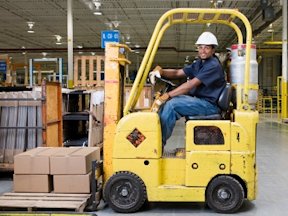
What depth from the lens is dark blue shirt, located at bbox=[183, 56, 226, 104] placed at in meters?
4.94

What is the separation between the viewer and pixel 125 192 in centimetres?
493

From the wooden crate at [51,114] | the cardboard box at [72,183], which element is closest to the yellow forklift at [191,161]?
the cardboard box at [72,183]

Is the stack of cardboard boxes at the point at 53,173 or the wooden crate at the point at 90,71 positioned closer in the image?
the stack of cardboard boxes at the point at 53,173

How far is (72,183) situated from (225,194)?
182 cm

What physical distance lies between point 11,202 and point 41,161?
649mm

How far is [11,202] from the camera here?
4836mm

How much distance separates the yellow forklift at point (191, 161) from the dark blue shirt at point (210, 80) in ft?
0.43

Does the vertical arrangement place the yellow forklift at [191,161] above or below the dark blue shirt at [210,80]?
below

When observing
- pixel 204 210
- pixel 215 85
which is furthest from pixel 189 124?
pixel 204 210

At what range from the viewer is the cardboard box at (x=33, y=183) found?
17.2 feet

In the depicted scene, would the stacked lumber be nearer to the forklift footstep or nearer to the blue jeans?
the forklift footstep

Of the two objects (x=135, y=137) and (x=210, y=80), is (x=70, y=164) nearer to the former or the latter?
(x=135, y=137)

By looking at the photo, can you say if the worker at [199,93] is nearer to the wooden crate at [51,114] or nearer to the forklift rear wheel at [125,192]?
the forklift rear wheel at [125,192]

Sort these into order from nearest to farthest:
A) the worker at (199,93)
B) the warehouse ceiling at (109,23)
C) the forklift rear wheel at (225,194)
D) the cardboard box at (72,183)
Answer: the forklift rear wheel at (225,194)
the worker at (199,93)
the cardboard box at (72,183)
the warehouse ceiling at (109,23)
